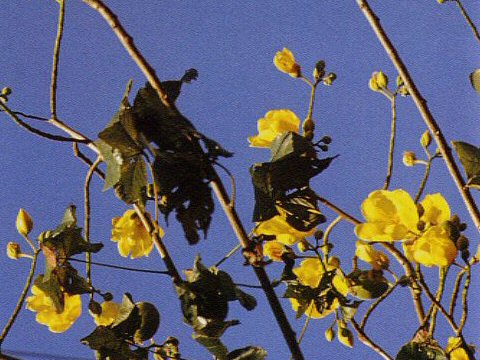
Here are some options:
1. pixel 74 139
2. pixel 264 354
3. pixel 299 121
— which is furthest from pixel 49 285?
pixel 299 121

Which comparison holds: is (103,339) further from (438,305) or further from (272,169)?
(438,305)

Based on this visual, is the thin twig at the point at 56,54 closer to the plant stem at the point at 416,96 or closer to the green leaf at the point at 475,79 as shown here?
the plant stem at the point at 416,96

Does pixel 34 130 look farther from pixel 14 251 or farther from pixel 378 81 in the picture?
pixel 378 81

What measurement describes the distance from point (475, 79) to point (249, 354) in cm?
50

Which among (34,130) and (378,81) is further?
(378,81)

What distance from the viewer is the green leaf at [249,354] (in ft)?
2.95

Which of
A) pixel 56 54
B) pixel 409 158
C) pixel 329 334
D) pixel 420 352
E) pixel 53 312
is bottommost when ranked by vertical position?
pixel 420 352

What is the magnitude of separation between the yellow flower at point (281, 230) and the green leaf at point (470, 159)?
0.70 ft

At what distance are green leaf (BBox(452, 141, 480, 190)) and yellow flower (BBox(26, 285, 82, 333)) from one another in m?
0.58

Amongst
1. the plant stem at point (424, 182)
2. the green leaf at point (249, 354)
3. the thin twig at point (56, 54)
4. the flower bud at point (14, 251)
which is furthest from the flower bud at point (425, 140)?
the flower bud at point (14, 251)

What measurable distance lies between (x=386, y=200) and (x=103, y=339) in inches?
17.3

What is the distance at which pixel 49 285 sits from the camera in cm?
92

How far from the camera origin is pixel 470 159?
0.84 m


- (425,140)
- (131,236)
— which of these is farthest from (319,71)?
(131,236)
